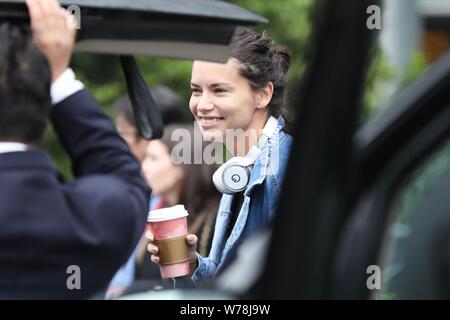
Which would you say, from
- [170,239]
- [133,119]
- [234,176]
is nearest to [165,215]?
[170,239]

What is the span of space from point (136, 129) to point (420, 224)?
3.36m

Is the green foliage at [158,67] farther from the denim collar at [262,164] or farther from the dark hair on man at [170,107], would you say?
the denim collar at [262,164]

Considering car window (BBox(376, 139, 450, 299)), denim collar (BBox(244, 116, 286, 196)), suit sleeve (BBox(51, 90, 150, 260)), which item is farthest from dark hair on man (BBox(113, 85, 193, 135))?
car window (BBox(376, 139, 450, 299))

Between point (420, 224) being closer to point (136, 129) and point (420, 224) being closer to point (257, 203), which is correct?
point (257, 203)

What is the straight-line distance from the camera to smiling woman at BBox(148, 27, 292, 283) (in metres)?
2.98

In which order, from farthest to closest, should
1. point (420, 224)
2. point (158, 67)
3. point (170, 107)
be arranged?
point (158, 67), point (170, 107), point (420, 224)

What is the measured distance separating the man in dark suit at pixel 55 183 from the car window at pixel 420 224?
0.78m

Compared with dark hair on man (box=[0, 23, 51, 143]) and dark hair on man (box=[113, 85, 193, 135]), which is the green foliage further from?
dark hair on man (box=[0, 23, 51, 143])

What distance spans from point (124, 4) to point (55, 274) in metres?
0.66

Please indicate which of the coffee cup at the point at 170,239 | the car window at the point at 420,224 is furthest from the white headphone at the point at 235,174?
the car window at the point at 420,224

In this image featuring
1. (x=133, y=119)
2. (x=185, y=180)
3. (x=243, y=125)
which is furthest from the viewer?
(x=133, y=119)

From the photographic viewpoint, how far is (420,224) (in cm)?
192

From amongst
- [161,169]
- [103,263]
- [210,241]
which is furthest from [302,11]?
[103,263]

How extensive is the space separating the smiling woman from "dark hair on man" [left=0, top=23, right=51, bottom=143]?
23.0 inches
